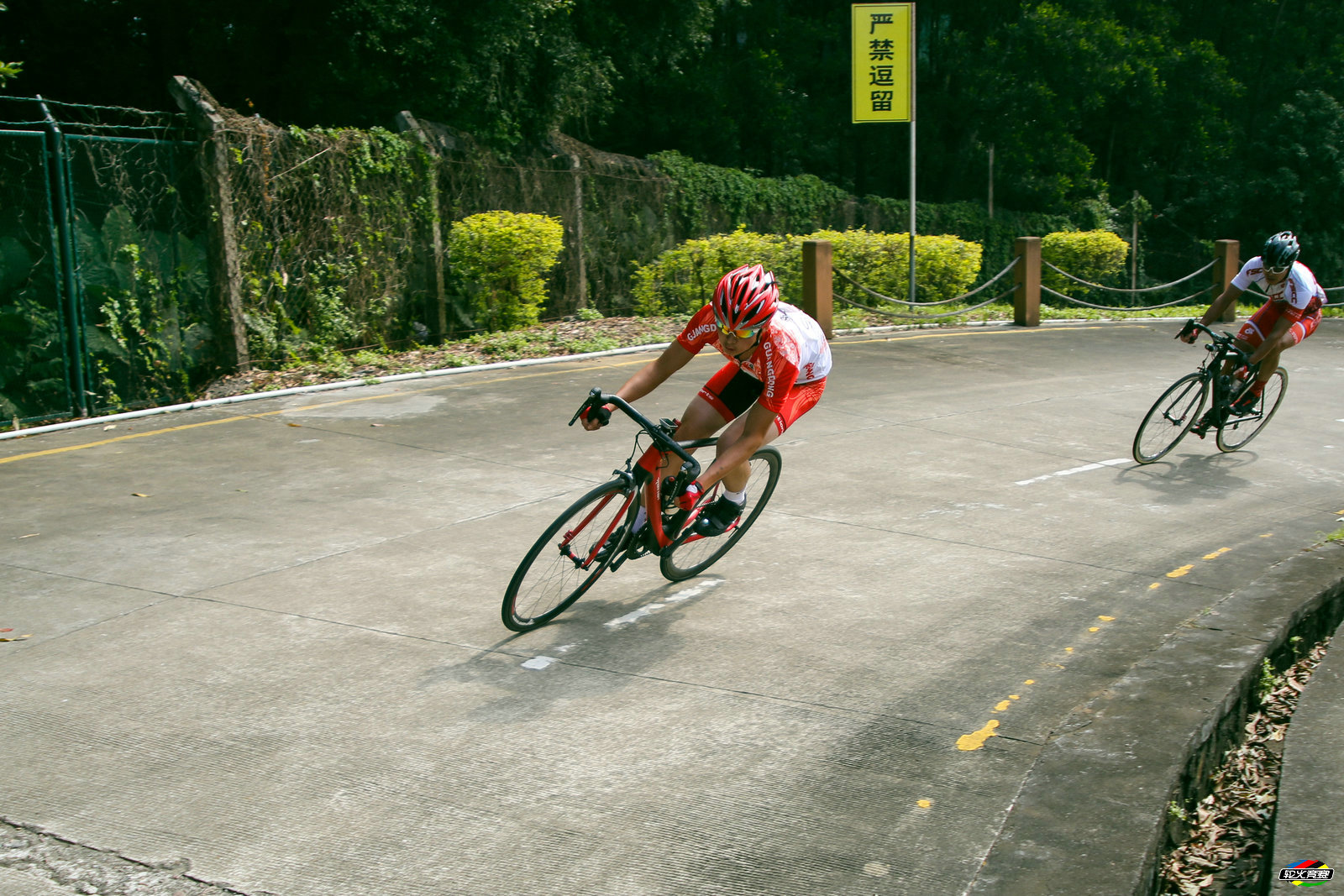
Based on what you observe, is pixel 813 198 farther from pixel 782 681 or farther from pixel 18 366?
pixel 782 681

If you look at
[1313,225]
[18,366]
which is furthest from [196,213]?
[1313,225]

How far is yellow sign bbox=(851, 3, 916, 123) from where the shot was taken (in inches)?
746

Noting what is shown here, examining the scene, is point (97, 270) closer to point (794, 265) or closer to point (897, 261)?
point (794, 265)

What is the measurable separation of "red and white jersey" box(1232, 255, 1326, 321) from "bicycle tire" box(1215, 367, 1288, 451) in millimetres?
621

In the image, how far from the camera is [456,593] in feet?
20.2

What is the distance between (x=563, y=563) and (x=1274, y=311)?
7.38 meters

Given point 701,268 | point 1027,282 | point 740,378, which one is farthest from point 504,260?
point 740,378

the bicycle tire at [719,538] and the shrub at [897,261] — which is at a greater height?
the shrub at [897,261]

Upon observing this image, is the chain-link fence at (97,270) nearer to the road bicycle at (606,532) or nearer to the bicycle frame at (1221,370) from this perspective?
the road bicycle at (606,532)

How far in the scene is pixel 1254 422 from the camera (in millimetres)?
10953

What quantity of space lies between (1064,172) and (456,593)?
33856 mm

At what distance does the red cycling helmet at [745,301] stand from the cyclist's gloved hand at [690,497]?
33.4 inches

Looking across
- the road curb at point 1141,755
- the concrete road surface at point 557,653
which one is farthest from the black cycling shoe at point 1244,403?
the road curb at point 1141,755

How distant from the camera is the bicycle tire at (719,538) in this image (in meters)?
6.36
